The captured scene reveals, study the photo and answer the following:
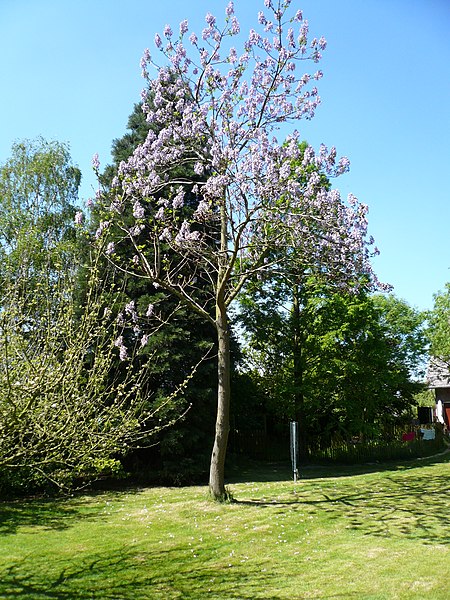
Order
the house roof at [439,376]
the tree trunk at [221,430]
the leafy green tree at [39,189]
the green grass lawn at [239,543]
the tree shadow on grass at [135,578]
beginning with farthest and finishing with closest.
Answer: the house roof at [439,376], the leafy green tree at [39,189], the tree trunk at [221,430], the green grass lawn at [239,543], the tree shadow on grass at [135,578]

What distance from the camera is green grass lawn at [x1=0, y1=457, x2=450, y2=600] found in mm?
6898

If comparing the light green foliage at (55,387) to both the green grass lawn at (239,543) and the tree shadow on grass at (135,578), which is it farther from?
the green grass lawn at (239,543)

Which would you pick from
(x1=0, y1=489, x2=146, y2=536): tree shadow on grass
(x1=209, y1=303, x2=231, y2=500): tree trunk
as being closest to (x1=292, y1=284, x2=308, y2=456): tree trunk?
(x1=209, y1=303, x2=231, y2=500): tree trunk

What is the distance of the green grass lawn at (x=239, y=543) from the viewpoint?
22.6ft

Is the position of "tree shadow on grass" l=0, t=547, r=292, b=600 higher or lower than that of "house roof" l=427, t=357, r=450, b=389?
lower

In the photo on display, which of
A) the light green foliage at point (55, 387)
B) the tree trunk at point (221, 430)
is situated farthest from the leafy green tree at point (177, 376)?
the light green foliage at point (55, 387)

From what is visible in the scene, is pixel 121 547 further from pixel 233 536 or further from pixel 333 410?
pixel 333 410

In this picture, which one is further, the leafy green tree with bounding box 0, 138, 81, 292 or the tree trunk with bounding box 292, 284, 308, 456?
the leafy green tree with bounding box 0, 138, 81, 292

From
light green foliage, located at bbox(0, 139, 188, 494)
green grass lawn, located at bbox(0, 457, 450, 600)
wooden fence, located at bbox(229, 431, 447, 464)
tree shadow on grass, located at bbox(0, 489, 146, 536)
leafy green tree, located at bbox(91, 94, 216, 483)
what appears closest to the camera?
light green foliage, located at bbox(0, 139, 188, 494)

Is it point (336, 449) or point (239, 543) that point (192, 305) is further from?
point (336, 449)

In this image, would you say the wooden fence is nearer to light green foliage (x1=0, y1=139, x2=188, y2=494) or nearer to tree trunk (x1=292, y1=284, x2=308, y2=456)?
tree trunk (x1=292, y1=284, x2=308, y2=456)

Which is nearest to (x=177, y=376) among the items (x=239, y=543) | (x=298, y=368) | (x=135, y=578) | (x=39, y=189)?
(x=298, y=368)

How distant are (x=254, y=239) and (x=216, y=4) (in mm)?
4727

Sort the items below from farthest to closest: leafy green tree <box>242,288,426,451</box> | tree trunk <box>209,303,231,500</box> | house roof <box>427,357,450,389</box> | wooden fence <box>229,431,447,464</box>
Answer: house roof <box>427,357,450,389</box> → wooden fence <box>229,431,447,464</box> → leafy green tree <box>242,288,426,451</box> → tree trunk <box>209,303,231,500</box>
